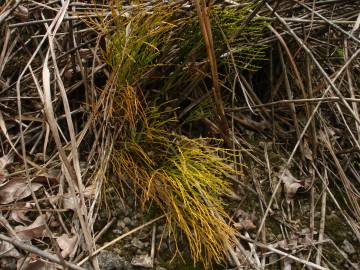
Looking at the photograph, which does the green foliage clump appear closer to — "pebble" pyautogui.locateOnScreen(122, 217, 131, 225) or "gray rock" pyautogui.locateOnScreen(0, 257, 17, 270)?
"pebble" pyautogui.locateOnScreen(122, 217, 131, 225)

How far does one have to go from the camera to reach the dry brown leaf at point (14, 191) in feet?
4.67

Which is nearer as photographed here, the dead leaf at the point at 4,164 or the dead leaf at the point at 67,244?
the dead leaf at the point at 67,244

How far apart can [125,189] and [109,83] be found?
0.33 m

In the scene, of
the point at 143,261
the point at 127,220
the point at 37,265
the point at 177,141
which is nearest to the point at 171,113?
the point at 177,141

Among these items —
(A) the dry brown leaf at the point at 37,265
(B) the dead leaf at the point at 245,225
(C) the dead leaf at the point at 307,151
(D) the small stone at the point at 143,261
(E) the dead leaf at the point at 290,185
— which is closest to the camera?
(A) the dry brown leaf at the point at 37,265

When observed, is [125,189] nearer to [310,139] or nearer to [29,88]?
[29,88]

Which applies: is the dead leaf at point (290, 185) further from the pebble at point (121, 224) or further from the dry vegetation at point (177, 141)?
the pebble at point (121, 224)

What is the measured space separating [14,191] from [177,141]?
20.4 inches

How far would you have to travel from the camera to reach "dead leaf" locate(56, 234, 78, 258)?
52.3 inches

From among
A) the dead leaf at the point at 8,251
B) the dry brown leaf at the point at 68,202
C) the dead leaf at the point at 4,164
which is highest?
the dead leaf at the point at 4,164

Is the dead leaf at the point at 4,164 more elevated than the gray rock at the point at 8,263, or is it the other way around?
the dead leaf at the point at 4,164

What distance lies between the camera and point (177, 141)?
162 centimetres

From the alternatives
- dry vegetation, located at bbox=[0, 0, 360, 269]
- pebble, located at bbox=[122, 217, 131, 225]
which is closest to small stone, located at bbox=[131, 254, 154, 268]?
dry vegetation, located at bbox=[0, 0, 360, 269]

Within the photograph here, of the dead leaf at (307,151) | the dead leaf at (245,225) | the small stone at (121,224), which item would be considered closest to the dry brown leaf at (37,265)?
the small stone at (121,224)
